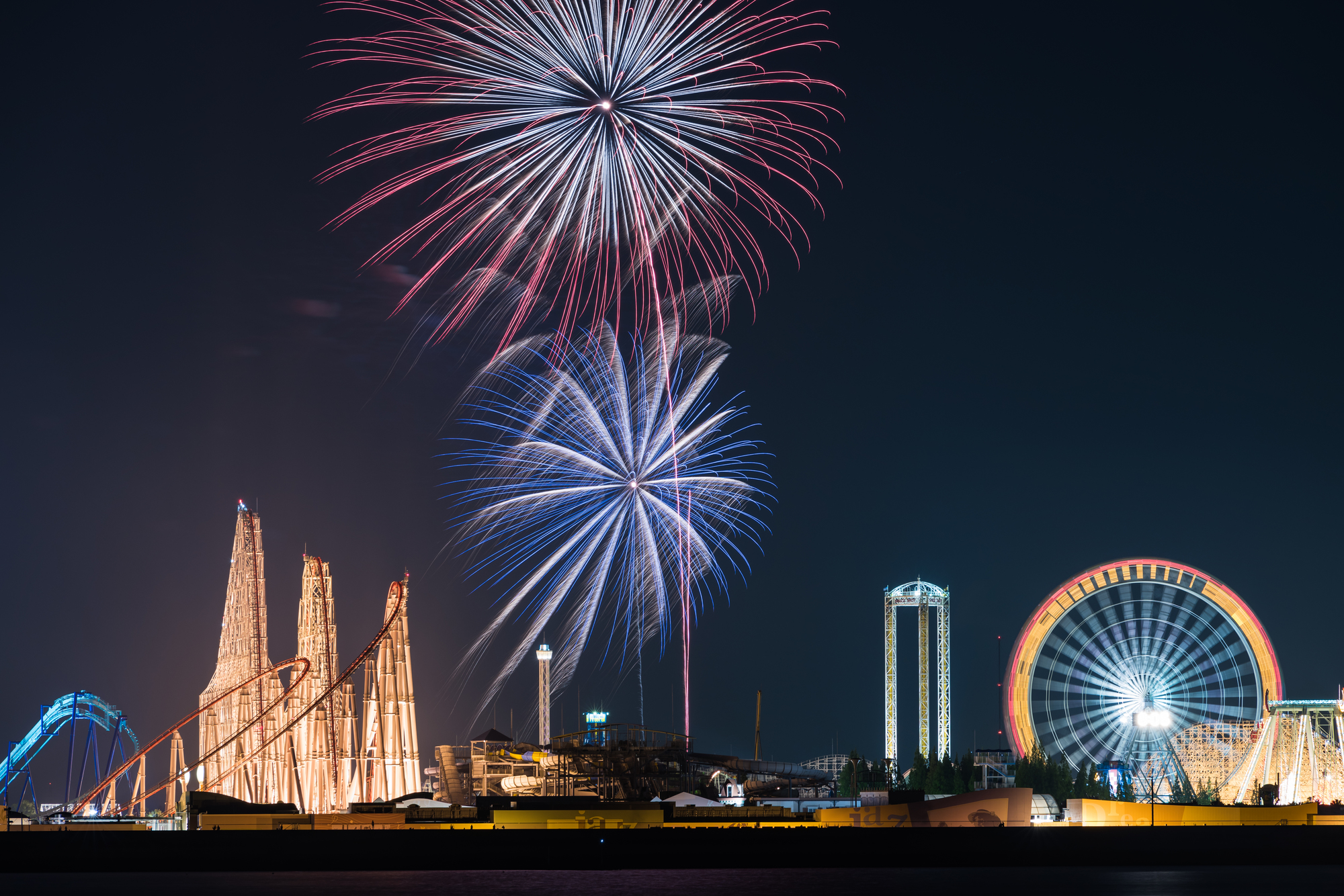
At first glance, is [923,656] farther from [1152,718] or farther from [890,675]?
[1152,718]

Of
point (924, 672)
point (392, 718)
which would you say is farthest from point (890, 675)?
point (392, 718)


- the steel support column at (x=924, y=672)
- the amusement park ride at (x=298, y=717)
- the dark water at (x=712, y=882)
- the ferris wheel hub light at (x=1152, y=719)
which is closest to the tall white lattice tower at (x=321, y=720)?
the amusement park ride at (x=298, y=717)

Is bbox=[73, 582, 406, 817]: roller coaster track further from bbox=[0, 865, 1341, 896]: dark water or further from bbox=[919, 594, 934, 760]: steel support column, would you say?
bbox=[919, 594, 934, 760]: steel support column

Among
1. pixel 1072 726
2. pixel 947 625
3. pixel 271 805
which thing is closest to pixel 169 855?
pixel 271 805

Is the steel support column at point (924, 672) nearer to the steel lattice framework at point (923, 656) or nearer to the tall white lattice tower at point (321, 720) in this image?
the steel lattice framework at point (923, 656)

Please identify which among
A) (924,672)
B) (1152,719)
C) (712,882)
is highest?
(924,672)

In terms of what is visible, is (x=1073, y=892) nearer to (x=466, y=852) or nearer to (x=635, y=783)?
(x=466, y=852)

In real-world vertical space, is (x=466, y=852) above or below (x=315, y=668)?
below
